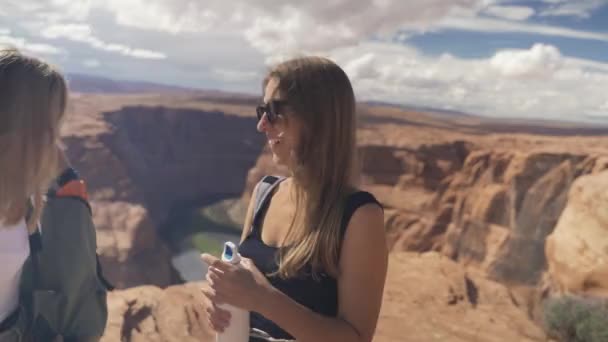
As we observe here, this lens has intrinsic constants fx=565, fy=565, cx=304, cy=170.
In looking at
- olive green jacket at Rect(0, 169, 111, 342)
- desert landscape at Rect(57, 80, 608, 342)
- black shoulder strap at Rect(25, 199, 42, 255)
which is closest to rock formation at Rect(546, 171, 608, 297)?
desert landscape at Rect(57, 80, 608, 342)

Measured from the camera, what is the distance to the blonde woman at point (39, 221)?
1648mm

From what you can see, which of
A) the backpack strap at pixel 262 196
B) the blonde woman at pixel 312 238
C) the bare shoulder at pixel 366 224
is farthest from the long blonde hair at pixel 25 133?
the bare shoulder at pixel 366 224

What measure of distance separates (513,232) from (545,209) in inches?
60.0

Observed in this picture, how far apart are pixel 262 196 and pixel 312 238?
16.2 inches

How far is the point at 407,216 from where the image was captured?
85.7 ft

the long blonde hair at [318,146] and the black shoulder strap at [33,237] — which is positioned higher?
the long blonde hair at [318,146]

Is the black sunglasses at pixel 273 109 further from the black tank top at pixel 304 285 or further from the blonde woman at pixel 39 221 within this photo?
the blonde woman at pixel 39 221

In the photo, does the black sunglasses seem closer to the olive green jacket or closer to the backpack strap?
the backpack strap

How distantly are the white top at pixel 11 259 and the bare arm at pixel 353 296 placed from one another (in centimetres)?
75

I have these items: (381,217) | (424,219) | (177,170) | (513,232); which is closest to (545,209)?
(513,232)

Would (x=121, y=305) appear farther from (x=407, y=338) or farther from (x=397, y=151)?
(x=397, y=151)

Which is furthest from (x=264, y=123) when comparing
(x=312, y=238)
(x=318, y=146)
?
(x=312, y=238)

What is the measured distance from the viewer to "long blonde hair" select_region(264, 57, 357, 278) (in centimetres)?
176

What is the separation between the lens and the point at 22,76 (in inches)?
65.1
